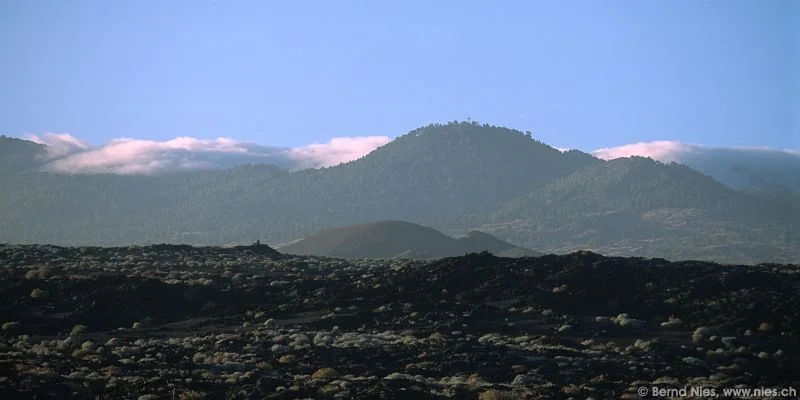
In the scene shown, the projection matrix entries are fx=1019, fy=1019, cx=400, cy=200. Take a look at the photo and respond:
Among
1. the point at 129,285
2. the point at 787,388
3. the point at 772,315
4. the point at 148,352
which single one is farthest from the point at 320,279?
the point at 787,388

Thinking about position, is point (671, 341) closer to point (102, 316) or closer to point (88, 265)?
point (102, 316)

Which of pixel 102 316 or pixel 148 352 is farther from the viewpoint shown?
pixel 102 316

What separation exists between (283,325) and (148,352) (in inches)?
400

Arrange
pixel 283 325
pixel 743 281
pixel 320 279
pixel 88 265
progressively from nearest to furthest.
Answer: pixel 283 325, pixel 743 281, pixel 320 279, pixel 88 265

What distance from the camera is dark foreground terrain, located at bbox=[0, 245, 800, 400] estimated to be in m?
38.4

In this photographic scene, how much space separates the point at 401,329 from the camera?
173 feet

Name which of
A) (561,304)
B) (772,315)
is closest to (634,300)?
(561,304)

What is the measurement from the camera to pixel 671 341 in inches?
1891

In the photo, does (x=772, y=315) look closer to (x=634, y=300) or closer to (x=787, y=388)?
(x=634, y=300)

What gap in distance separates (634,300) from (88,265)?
137 feet

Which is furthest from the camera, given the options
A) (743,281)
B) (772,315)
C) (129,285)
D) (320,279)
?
(320,279)

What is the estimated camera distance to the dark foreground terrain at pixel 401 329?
38406 mm

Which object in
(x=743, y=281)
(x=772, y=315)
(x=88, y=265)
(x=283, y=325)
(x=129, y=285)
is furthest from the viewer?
(x=88, y=265)

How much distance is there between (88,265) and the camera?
7712 cm
